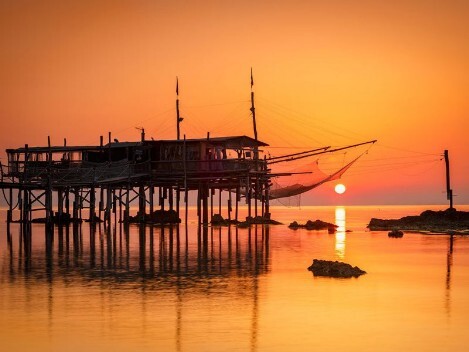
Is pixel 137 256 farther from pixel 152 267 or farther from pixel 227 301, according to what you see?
pixel 227 301

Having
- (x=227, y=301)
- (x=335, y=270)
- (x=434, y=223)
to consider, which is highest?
(x=434, y=223)

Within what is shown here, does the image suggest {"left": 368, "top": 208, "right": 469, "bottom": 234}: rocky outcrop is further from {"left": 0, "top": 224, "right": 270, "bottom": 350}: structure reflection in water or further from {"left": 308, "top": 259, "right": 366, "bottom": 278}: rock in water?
{"left": 308, "top": 259, "right": 366, "bottom": 278}: rock in water

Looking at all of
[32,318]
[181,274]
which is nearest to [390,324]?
[32,318]

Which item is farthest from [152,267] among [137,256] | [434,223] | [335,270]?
[434,223]

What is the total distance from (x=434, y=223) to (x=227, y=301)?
147 ft

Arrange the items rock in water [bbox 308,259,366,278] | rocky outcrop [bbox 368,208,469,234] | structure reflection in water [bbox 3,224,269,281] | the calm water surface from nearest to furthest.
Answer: the calm water surface
rock in water [bbox 308,259,366,278]
structure reflection in water [bbox 3,224,269,281]
rocky outcrop [bbox 368,208,469,234]

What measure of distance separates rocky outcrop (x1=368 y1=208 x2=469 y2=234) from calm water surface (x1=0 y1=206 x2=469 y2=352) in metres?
21.3

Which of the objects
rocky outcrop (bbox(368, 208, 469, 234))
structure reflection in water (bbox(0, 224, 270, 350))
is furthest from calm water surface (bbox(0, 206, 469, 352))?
rocky outcrop (bbox(368, 208, 469, 234))

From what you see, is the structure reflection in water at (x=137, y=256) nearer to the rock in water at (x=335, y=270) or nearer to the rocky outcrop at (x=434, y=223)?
the rock in water at (x=335, y=270)

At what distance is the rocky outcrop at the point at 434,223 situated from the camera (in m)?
61.1

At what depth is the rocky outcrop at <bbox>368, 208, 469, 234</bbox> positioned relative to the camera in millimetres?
61100

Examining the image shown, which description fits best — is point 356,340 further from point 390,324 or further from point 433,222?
point 433,222

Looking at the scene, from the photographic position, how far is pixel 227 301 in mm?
21906

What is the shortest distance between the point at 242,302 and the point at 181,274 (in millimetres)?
7890
